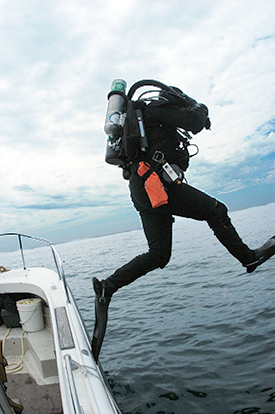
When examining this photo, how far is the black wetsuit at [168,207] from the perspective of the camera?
7.92 feet

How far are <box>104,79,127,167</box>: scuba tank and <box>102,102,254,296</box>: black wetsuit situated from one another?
227 mm

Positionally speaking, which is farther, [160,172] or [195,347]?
[195,347]

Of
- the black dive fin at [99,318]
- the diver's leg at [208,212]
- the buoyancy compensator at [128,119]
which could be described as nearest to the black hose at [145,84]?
the buoyancy compensator at [128,119]

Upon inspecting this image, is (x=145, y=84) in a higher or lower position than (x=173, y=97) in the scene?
higher

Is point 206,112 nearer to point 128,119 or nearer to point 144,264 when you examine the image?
point 128,119

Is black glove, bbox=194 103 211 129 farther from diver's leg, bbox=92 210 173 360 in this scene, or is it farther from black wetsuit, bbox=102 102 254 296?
diver's leg, bbox=92 210 173 360

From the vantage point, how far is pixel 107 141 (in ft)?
8.57

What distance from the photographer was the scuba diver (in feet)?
7.79

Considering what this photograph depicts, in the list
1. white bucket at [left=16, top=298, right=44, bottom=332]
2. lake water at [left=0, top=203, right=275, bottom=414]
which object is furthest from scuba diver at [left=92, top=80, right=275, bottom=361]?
white bucket at [left=16, top=298, right=44, bottom=332]

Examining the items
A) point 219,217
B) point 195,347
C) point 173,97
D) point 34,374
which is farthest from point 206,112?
point 34,374

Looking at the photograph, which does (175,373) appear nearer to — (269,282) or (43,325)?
(43,325)

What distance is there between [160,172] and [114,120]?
0.62 metres

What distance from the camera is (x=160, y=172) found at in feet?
7.80

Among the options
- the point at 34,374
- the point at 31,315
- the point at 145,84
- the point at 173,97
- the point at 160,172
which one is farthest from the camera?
the point at 31,315
